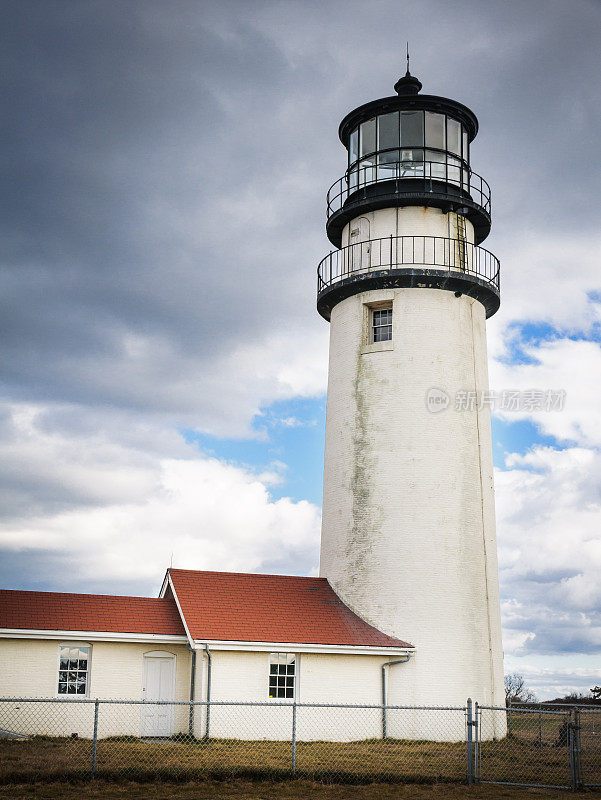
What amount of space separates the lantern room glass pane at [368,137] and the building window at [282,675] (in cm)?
1433

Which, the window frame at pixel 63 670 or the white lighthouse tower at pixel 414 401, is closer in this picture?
the window frame at pixel 63 670

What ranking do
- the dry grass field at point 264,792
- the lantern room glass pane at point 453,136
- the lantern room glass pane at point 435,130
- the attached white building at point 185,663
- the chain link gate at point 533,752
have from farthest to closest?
1. the lantern room glass pane at point 453,136
2. the lantern room glass pane at point 435,130
3. the attached white building at point 185,663
4. the chain link gate at point 533,752
5. the dry grass field at point 264,792

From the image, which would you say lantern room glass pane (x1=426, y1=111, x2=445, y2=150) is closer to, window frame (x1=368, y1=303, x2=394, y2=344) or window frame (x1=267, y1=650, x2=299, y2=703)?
window frame (x1=368, y1=303, x2=394, y2=344)

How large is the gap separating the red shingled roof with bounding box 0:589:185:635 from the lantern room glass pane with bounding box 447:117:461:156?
15.0 m

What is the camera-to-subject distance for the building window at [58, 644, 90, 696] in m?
19.9

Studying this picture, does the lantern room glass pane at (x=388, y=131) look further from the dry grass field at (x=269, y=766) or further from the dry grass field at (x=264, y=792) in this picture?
the dry grass field at (x=264, y=792)

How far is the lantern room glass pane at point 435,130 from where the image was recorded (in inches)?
992

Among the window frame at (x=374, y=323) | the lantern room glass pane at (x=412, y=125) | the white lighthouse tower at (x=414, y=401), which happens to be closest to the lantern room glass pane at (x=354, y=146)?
the white lighthouse tower at (x=414, y=401)

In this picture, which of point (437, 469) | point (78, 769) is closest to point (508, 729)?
point (437, 469)

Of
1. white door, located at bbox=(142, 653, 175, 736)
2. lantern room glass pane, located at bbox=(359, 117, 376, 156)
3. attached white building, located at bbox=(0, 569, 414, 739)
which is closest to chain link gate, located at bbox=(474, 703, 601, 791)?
attached white building, located at bbox=(0, 569, 414, 739)

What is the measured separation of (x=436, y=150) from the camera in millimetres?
25109

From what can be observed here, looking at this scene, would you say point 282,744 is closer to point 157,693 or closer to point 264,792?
point 157,693

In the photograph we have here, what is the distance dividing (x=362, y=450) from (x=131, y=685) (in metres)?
8.39

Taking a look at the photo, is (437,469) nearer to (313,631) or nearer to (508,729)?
(313,631)
